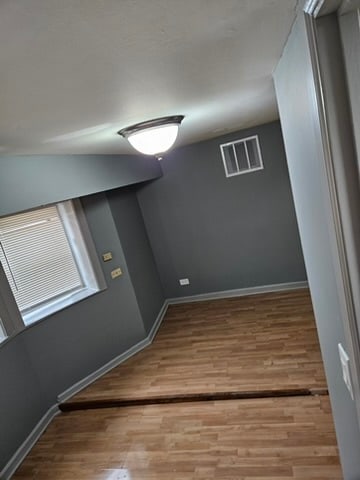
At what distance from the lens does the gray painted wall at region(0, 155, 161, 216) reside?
197 centimetres

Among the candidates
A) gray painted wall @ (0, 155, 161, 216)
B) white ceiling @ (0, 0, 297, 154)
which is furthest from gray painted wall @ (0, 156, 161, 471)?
white ceiling @ (0, 0, 297, 154)

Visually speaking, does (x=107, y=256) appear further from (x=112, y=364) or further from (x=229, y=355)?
→ (x=229, y=355)

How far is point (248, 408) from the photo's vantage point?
2643mm

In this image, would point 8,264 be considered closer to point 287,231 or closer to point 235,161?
point 235,161

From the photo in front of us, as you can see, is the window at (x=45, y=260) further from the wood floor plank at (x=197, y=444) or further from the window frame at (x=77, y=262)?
the wood floor plank at (x=197, y=444)

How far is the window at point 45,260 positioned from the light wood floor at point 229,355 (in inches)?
40.1

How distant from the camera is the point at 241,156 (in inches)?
165

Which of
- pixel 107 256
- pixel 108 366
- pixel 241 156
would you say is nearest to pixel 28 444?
pixel 108 366

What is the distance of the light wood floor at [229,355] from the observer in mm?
2900

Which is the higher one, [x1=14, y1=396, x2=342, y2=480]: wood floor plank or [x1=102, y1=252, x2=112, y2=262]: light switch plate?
[x1=102, y1=252, x2=112, y2=262]: light switch plate

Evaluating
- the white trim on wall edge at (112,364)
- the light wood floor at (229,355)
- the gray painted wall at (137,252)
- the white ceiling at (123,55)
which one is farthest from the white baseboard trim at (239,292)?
the white ceiling at (123,55)

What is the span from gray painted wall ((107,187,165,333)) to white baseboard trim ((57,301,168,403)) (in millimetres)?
117

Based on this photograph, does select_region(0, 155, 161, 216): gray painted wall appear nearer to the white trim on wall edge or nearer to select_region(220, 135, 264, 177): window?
select_region(220, 135, 264, 177): window

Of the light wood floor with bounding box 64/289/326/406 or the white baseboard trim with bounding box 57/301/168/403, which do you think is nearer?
the light wood floor with bounding box 64/289/326/406
